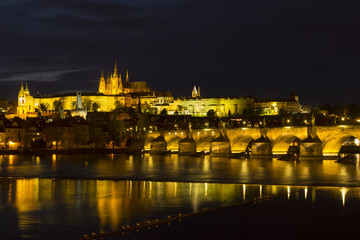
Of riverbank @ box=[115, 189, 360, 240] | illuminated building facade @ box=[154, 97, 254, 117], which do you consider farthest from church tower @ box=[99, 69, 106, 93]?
riverbank @ box=[115, 189, 360, 240]

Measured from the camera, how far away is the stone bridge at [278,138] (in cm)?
5694

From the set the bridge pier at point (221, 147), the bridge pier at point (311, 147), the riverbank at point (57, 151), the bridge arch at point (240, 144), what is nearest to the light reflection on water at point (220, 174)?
the bridge pier at point (311, 147)

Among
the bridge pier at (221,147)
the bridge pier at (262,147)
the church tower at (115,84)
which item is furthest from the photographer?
the church tower at (115,84)

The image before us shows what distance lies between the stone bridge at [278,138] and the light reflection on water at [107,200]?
2369 centimetres

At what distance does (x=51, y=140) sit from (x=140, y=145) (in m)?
18.9

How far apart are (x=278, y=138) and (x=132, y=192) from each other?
33525 millimetres

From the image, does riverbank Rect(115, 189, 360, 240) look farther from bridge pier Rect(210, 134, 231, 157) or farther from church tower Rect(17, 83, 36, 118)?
church tower Rect(17, 83, 36, 118)

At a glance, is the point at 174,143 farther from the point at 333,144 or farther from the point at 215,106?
the point at 215,106

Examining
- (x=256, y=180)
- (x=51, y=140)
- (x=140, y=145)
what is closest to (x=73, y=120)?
(x=51, y=140)

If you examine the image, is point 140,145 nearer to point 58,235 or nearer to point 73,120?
point 73,120

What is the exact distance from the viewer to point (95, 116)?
129 meters

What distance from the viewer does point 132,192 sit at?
32.6m

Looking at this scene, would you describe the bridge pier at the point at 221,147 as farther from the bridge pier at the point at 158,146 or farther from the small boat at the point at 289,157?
the bridge pier at the point at 158,146

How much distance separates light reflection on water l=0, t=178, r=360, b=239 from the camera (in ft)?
75.3
